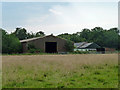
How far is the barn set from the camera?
154ft

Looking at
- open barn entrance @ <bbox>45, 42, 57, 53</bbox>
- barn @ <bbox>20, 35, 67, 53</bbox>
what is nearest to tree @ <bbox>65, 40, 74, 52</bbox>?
barn @ <bbox>20, 35, 67, 53</bbox>

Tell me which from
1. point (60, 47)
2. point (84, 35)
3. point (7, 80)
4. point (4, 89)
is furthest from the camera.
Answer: point (84, 35)

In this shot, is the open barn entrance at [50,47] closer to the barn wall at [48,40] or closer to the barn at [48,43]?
the barn at [48,43]

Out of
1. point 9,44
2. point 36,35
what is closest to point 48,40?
point 9,44

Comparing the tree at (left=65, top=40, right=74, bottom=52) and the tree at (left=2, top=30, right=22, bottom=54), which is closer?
the tree at (left=2, top=30, right=22, bottom=54)

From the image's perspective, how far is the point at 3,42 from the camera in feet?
145

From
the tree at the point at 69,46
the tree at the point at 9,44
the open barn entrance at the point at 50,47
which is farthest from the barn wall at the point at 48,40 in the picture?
the tree at the point at 9,44

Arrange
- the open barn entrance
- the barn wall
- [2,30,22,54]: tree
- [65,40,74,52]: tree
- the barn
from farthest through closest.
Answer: the open barn entrance < [65,40,74,52]: tree < the barn wall < the barn < [2,30,22,54]: tree

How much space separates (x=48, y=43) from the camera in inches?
1994

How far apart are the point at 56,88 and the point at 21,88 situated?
1166mm

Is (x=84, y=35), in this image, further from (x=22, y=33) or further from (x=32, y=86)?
(x=32, y=86)

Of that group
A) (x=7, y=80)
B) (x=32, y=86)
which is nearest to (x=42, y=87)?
(x=32, y=86)

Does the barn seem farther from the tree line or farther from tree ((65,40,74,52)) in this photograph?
the tree line

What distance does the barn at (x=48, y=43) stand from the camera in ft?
154
